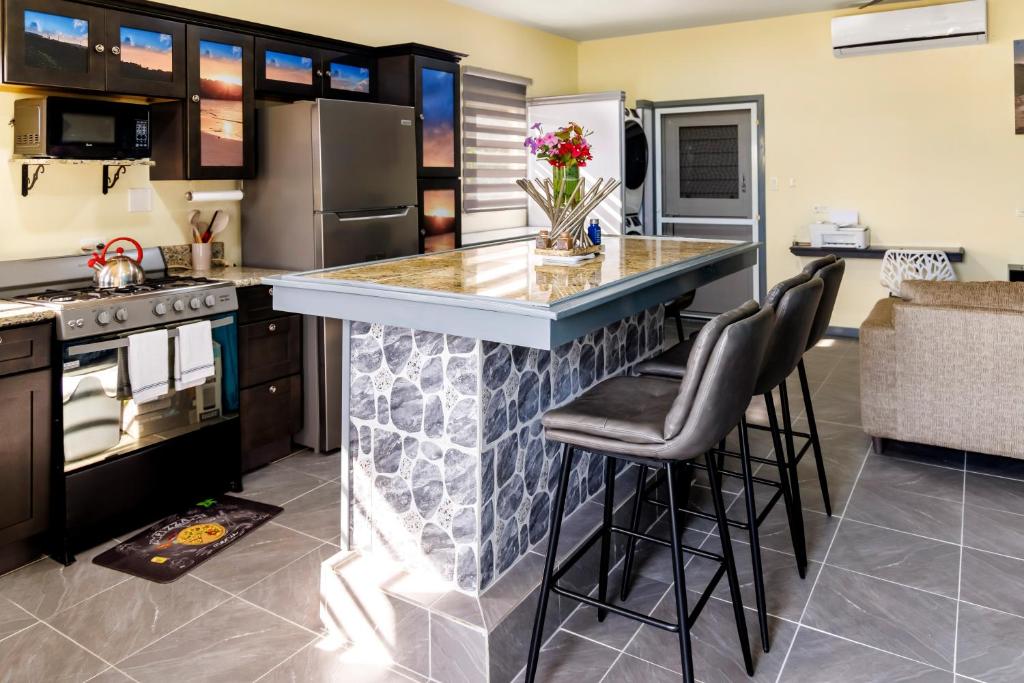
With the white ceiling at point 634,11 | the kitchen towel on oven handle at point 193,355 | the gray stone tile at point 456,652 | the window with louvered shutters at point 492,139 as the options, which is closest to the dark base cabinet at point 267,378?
the kitchen towel on oven handle at point 193,355

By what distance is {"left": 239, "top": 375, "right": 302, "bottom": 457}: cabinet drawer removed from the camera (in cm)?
379

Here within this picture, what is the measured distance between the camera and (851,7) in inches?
249

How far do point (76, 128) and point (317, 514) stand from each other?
1.94 metres

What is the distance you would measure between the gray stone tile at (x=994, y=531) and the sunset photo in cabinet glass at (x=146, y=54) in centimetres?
396

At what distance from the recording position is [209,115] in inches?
149

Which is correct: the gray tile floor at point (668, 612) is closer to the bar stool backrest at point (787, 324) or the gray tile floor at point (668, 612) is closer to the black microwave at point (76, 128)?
the bar stool backrest at point (787, 324)

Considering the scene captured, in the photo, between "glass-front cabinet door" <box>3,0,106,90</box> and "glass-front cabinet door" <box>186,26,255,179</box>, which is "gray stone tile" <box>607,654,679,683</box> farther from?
"glass-front cabinet door" <box>3,0,106,90</box>

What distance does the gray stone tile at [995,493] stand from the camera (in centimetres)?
340

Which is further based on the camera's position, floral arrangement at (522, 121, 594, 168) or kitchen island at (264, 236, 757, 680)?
floral arrangement at (522, 121, 594, 168)

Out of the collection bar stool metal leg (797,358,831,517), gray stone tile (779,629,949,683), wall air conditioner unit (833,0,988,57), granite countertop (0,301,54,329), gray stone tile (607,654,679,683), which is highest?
wall air conditioner unit (833,0,988,57)

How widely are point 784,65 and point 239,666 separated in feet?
21.1

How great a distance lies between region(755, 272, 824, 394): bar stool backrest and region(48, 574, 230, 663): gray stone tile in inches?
78.6

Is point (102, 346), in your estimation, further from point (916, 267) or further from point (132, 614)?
point (916, 267)

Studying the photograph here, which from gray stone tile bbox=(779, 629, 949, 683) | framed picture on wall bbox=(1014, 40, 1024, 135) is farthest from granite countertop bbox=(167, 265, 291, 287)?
framed picture on wall bbox=(1014, 40, 1024, 135)
